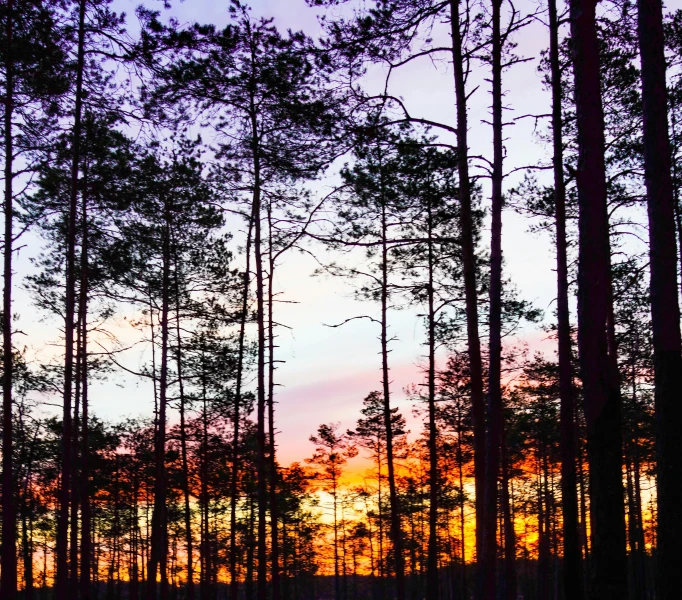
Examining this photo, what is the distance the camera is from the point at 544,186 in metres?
15.9

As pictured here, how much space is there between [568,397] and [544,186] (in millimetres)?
6022

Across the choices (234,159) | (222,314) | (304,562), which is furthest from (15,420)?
(304,562)

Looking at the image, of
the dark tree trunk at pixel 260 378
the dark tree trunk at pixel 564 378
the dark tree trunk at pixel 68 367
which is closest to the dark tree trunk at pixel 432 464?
the dark tree trunk at pixel 260 378

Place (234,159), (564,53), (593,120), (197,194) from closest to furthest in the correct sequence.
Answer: (593,120) → (564,53) → (234,159) → (197,194)

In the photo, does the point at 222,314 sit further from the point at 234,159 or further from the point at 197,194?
the point at 234,159

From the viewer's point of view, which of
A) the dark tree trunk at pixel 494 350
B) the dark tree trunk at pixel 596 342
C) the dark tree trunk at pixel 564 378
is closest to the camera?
the dark tree trunk at pixel 596 342

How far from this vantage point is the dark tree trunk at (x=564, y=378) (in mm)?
11102

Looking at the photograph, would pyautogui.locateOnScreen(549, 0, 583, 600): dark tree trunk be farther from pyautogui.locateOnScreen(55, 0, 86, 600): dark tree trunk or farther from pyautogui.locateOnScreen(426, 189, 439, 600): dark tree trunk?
pyautogui.locateOnScreen(55, 0, 86, 600): dark tree trunk

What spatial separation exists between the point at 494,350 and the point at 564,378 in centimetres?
224

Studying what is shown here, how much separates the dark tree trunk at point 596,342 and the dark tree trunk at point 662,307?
118cm

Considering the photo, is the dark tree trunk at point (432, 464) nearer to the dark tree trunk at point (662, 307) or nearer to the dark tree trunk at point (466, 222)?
the dark tree trunk at point (466, 222)

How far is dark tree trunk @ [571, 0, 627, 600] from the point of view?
20.6 ft

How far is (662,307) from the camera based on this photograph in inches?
307

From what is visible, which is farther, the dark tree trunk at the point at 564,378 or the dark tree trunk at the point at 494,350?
the dark tree trunk at the point at 564,378
